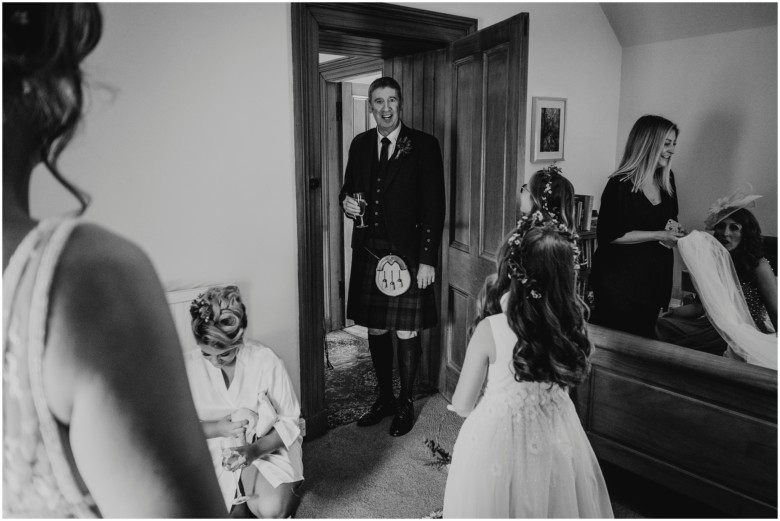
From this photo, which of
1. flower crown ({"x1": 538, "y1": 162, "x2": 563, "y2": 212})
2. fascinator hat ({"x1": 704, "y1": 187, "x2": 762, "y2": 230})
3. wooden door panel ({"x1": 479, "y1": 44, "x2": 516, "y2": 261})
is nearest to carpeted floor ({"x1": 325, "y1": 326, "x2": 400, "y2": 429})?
wooden door panel ({"x1": 479, "y1": 44, "x2": 516, "y2": 261})

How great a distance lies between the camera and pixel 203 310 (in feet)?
6.21

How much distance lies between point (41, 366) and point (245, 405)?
4.17ft

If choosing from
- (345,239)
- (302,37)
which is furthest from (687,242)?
(345,239)

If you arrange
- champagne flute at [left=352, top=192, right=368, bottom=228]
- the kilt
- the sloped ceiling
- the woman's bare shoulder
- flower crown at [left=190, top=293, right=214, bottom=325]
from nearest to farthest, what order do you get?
1. the woman's bare shoulder
2. flower crown at [left=190, top=293, right=214, bottom=325]
3. champagne flute at [left=352, top=192, right=368, bottom=228]
4. the kilt
5. the sloped ceiling

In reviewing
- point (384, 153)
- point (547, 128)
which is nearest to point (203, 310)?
point (384, 153)

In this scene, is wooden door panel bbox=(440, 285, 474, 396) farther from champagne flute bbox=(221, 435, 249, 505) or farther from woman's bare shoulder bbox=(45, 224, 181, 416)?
woman's bare shoulder bbox=(45, 224, 181, 416)

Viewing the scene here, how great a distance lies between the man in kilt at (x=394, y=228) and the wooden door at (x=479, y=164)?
0.16 m

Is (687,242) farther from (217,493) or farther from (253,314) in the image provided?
(217,493)

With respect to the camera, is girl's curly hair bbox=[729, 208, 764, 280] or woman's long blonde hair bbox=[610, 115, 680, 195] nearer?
girl's curly hair bbox=[729, 208, 764, 280]

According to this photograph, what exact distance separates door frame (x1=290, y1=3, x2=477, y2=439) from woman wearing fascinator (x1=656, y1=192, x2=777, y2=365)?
4.71ft

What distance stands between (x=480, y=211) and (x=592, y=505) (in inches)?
54.1

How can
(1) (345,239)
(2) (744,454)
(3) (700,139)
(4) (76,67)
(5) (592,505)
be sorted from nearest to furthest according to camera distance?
(4) (76,67) → (5) (592,505) → (2) (744,454) → (3) (700,139) → (1) (345,239)

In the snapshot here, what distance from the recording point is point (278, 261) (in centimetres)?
245

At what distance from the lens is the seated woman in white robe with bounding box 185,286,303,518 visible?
1933 mm
